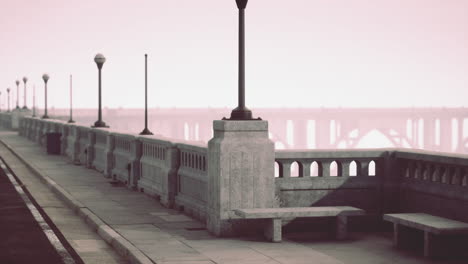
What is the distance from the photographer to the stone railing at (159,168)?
17203 mm

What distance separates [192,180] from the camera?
1595 centimetres

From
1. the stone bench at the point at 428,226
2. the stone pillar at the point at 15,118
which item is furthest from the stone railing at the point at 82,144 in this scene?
the stone pillar at the point at 15,118

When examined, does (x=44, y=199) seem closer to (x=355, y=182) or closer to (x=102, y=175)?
(x=102, y=175)

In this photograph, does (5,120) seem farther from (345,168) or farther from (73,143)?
(345,168)

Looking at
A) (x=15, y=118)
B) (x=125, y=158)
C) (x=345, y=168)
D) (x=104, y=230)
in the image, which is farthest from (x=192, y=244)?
(x=15, y=118)

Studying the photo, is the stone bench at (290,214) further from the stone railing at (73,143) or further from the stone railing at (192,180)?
the stone railing at (73,143)

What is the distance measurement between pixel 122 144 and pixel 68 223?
783cm

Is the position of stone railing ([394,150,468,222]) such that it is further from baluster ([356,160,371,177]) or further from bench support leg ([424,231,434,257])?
bench support leg ([424,231,434,257])

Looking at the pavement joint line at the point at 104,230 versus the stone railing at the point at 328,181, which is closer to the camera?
the pavement joint line at the point at 104,230

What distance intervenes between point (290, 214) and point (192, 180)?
10.9ft

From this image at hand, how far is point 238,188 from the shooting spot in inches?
534

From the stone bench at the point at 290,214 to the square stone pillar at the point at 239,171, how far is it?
0.24 meters

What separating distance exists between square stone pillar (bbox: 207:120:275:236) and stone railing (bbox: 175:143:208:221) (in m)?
1.21

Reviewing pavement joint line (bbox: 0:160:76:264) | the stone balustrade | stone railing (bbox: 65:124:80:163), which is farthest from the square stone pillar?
stone railing (bbox: 65:124:80:163)
